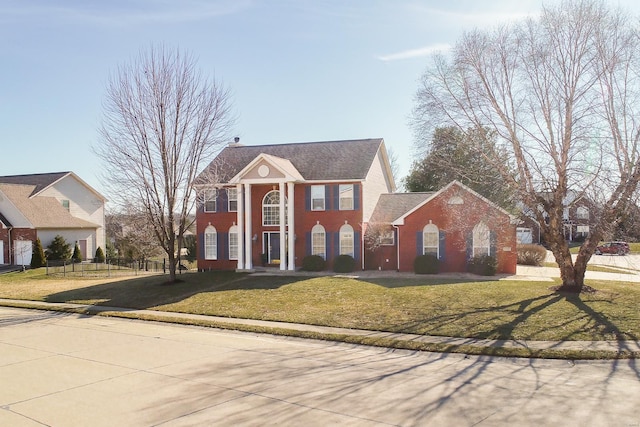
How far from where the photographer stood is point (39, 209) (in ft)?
142

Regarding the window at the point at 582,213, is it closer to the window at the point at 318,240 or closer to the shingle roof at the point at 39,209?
the window at the point at 318,240

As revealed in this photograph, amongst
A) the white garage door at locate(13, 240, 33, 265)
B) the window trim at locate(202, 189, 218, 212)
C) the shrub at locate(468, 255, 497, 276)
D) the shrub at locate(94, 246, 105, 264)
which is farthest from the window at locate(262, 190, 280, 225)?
the shrub at locate(94, 246, 105, 264)

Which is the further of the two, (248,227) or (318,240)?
(318,240)

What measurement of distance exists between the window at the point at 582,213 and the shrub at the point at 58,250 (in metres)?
37.1

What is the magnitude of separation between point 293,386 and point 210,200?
23018mm

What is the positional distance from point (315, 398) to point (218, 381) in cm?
219

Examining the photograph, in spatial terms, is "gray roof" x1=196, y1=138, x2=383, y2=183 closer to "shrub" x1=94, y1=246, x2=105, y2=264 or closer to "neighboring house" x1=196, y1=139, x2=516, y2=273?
"neighboring house" x1=196, y1=139, x2=516, y2=273

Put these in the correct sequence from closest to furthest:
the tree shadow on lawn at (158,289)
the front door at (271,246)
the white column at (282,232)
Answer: the tree shadow on lawn at (158,289) → the white column at (282,232) → the front door at (271,246)

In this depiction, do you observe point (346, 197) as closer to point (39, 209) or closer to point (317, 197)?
point (317, 197)

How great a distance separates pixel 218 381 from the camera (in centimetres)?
1008

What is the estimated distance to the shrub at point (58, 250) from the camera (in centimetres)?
4125

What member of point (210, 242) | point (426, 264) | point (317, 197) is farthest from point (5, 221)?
point (426, 264)

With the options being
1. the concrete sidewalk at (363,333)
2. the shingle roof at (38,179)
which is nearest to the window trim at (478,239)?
the concrete sidewalk at (363,333)

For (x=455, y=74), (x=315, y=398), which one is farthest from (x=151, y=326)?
(x=455, y=74)
